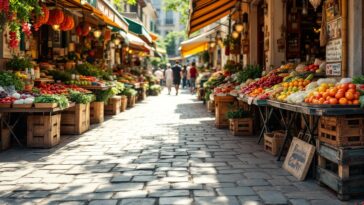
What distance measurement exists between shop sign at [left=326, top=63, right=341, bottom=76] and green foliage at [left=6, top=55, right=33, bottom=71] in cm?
649

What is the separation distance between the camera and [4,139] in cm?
784

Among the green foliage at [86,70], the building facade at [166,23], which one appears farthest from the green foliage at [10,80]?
the building facade at [166,23]

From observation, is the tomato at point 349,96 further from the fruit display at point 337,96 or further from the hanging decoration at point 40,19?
the hanging decoration at point 40,19

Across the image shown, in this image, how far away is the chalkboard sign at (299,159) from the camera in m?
5.55

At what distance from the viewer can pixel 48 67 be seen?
12.1m

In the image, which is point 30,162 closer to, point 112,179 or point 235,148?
point 112,179

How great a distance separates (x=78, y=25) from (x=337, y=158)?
11539mm

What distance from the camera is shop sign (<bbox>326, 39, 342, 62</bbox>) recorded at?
6962mm

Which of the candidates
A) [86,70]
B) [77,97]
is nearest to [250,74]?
[77,97]

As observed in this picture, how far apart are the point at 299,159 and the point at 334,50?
239 cm

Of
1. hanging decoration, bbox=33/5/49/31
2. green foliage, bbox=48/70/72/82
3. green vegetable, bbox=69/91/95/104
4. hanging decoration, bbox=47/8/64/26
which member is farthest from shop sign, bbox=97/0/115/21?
green vegetable, bbox=69/91/95/104

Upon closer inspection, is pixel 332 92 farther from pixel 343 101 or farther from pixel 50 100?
pixel 50 100

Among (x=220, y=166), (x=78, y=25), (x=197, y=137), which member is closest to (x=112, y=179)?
(x=220, y=166)

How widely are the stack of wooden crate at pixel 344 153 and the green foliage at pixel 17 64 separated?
22.7 feet
